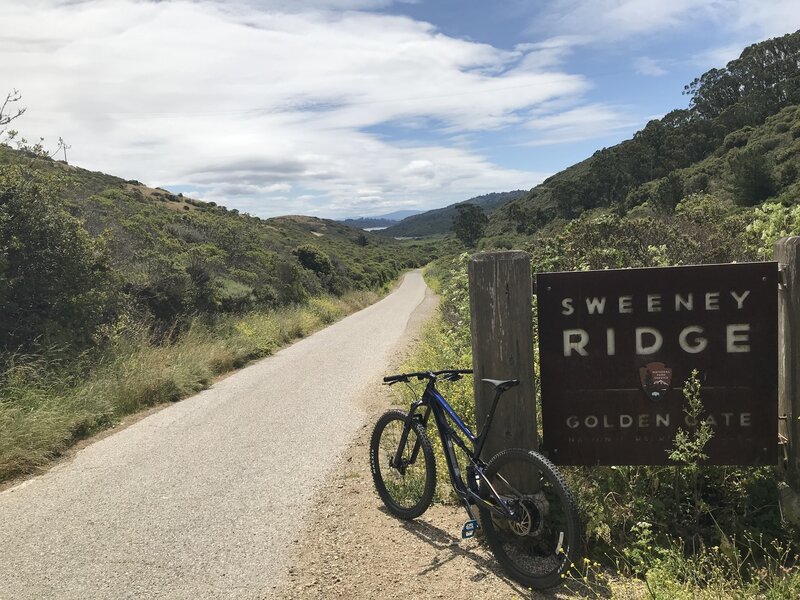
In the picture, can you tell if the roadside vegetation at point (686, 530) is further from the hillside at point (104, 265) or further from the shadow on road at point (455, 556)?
the hillside at point (104, 265)

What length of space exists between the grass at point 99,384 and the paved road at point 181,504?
0.41 m

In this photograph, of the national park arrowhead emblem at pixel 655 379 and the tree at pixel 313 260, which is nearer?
the national park arrowhead emblem at pixel 655 379

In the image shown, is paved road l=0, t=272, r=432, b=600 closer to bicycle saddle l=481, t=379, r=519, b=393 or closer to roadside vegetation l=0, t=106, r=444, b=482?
roadside vegetation l=0, t=106, r=444, b=482

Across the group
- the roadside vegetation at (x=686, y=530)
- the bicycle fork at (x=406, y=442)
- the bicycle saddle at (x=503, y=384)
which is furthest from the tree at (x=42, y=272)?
the bicycle saddle at (x=503, y=384)

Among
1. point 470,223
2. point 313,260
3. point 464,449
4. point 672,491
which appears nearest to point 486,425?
point 464,449

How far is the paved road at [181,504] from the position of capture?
11.2 feet

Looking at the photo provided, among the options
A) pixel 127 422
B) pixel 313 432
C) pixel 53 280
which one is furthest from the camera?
pixel 53 280

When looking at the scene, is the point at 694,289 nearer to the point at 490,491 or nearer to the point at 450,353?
the point at 490,491

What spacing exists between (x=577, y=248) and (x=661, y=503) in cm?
487

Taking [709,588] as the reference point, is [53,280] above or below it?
above

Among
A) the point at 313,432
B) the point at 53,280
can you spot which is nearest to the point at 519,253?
the point at 313,432

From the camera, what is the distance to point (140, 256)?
12.6 m

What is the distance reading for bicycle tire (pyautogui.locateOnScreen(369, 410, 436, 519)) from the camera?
375cm

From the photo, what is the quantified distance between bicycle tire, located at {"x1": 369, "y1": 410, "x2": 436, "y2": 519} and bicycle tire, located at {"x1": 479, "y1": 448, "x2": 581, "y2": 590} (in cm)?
56
